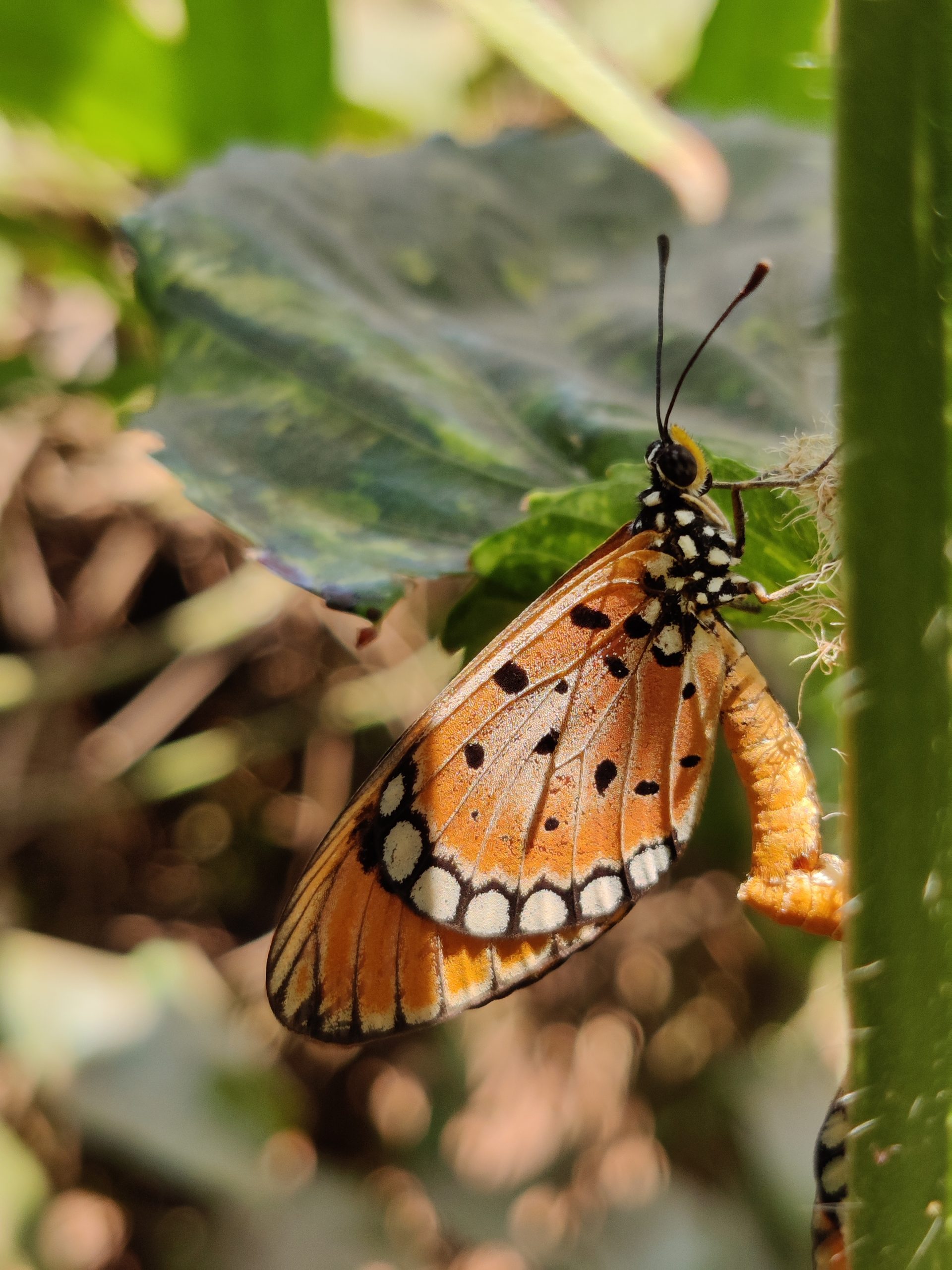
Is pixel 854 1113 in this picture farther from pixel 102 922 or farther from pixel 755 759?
pixel 102 922

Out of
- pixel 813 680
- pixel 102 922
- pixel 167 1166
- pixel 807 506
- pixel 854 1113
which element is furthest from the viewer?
pixel 102 922

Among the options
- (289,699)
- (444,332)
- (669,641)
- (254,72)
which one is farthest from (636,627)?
(289,699)

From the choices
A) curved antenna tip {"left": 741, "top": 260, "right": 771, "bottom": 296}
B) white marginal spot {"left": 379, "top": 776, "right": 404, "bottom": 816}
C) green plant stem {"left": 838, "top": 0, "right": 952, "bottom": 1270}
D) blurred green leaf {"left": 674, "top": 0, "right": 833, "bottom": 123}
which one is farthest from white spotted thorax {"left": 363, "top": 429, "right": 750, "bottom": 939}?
blurred green leaf {"left": 674, "top": 0, "right": 833, "bottom": 123}

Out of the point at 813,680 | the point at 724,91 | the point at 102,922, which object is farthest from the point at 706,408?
the point at 102,922

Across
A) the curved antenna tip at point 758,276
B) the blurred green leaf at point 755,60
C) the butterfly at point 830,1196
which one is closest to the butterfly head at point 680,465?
the curved antenna tip at point 758,276

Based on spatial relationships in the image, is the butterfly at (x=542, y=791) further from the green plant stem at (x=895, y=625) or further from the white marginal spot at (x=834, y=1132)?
the green plant stem at (x=895, y=625)

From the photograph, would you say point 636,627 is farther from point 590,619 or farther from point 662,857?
point 662,857
